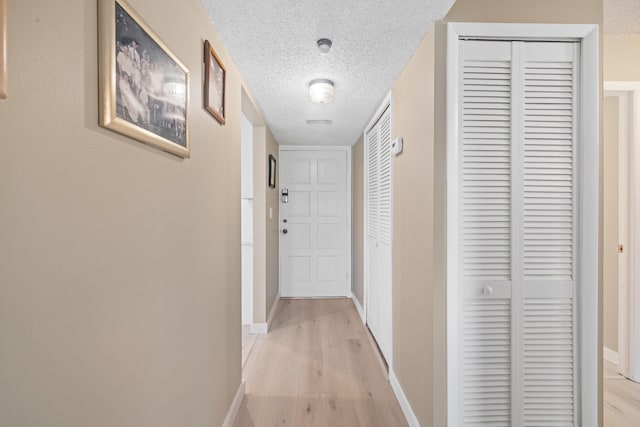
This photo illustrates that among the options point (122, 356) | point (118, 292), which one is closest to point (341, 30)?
point (118, 292)

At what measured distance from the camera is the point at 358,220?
3.79 m

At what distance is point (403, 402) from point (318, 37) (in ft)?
7.20

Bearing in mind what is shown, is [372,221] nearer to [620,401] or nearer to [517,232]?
[517,232]

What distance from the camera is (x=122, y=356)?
0.77 m

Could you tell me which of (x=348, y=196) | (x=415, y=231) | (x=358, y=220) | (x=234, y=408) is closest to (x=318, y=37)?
(x=415, y=231)

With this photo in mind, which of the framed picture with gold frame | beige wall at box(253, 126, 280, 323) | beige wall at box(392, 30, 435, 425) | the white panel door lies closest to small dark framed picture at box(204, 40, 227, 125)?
the framed picture with gold frame

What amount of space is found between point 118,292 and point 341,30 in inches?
57.9

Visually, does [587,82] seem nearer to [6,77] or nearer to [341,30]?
[341,30]

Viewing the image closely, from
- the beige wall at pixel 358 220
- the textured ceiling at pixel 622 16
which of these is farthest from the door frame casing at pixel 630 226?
the beige wall at pixel 358 220

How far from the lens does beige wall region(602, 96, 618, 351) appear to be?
7.72 ft

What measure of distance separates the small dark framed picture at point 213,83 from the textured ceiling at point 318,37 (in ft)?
0.59

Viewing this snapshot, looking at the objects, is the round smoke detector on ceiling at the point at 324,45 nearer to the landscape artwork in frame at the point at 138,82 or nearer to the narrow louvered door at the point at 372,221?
the landscape artwork in frame at the point at 138,82

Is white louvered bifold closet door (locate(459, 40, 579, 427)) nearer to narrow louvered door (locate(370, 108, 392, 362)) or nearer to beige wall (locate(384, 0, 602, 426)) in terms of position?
beige wall (locate(384, 0, 602, 426))

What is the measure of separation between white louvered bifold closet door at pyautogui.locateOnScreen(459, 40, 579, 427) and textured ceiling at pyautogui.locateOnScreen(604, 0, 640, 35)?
51 cm
